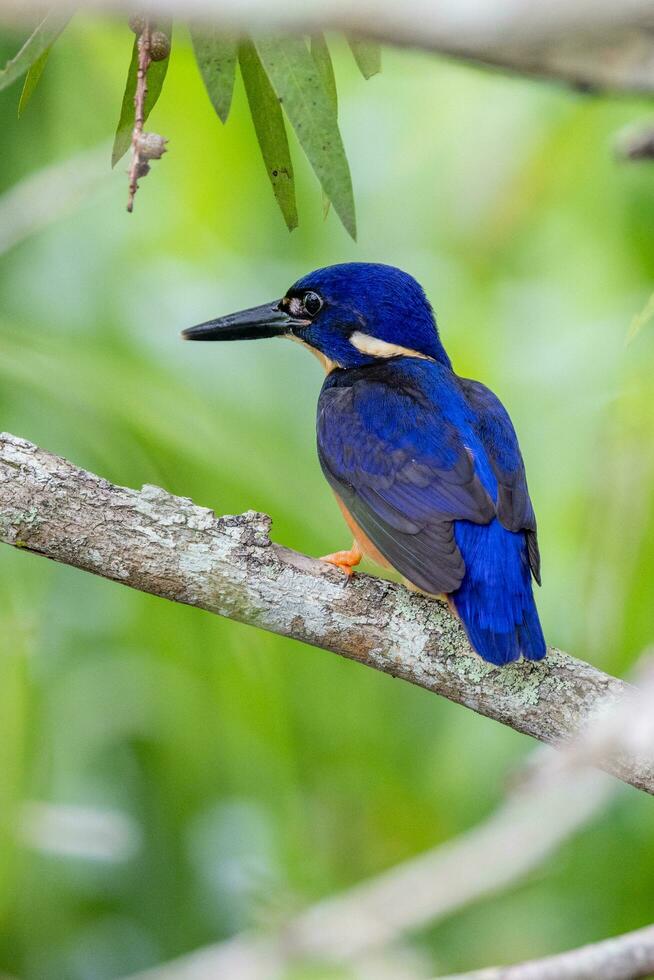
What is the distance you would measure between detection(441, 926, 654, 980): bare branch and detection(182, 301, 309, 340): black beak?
210 centimetres

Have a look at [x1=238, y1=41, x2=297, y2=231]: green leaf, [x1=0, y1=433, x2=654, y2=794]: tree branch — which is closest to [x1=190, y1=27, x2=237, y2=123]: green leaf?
[x1=238, y1=41, x2=297, y2=231]: green leaf

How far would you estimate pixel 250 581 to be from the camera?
2.16 meters

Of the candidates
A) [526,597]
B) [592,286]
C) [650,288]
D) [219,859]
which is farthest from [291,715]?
[592,286]

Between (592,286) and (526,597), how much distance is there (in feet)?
8.67

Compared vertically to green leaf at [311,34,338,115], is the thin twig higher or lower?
lower

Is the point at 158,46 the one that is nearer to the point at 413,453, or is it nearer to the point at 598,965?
the point at 413,453

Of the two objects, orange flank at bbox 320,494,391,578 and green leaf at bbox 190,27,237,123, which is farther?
orange flank at bbox 320,494,391,578

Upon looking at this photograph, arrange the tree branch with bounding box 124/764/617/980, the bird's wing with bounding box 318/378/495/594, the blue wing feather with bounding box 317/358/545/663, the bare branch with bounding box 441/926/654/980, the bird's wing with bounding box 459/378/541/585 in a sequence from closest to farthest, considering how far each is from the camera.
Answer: the tree branch with bounding box 124/764/617/980
the bare branch with bounding box 441/926/654/980
the blue wing feather with bounding box 317/358/545/663
the bird's wing with bounding box 318/378/495/594
the bird's wing with bounding box 459/378/541/585

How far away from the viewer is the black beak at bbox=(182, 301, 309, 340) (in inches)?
123

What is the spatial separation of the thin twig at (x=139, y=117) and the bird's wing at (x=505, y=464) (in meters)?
1.11

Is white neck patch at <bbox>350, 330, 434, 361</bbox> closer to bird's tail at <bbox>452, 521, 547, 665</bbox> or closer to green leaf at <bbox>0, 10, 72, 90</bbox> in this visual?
bird's tail at <bbox>452, 521, 547, 665</bbox>

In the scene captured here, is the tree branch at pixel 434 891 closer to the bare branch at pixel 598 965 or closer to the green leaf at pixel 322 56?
the bare branch at pixel 598 965

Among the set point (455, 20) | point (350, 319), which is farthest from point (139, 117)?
point (350, 319)

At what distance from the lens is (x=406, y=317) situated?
3.11 metres
